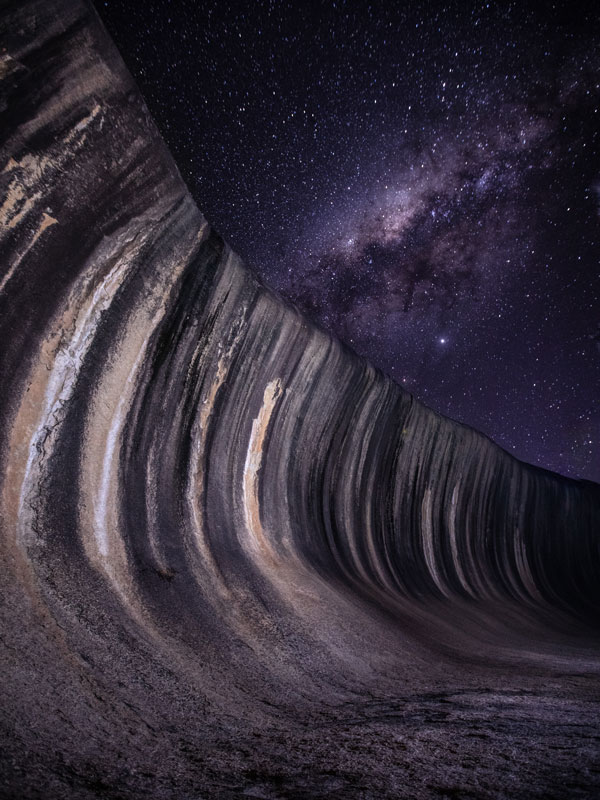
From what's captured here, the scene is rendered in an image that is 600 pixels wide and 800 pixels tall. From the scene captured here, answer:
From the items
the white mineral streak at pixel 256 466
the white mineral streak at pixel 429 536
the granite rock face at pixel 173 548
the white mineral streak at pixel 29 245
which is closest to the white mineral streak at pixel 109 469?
the granite rock face at pixel 173 548

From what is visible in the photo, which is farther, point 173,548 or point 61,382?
point 173,548

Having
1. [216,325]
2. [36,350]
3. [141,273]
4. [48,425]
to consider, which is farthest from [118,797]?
[216,325]

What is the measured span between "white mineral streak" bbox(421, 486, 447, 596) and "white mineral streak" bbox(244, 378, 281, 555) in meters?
2.72

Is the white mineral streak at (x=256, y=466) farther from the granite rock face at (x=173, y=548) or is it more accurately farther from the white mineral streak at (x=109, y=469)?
the white mineral streak at (x=109, y=469)

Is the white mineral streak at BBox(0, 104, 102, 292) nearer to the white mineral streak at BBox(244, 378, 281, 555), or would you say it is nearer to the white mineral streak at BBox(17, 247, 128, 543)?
the white mineral streak at BBox(17, 247, 128, 543)

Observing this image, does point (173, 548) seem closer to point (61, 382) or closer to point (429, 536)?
point (61, 382)

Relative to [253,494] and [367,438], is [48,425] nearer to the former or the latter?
[253,494]

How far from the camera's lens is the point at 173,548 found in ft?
7.14

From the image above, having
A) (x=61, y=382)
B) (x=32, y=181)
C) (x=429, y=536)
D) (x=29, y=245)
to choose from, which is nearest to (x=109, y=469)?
(x=61, y=382)

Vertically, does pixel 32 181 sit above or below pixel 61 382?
above

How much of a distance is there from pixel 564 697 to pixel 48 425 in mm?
2233

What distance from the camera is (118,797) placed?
2.83 feet

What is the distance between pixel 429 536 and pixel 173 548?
3.77 m

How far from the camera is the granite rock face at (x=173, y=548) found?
1.04m
